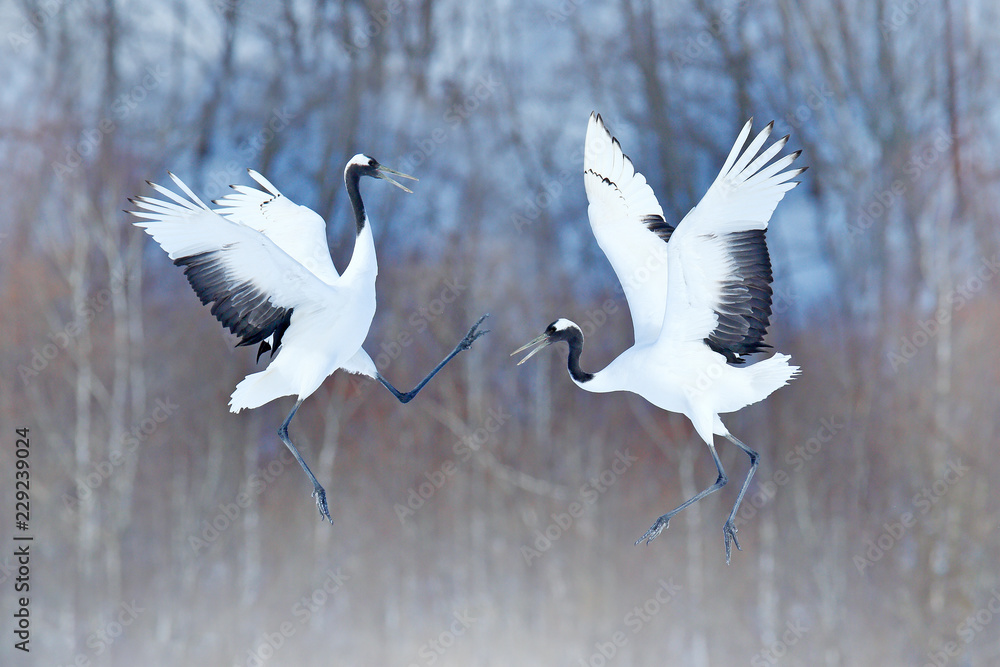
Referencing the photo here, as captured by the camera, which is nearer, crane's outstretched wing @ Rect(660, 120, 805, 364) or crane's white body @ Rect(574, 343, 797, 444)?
crane's outstretched wing @ Rect(660, 120, 805, 364)

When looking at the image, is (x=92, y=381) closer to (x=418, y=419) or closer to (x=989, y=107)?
(x=418, y=419)

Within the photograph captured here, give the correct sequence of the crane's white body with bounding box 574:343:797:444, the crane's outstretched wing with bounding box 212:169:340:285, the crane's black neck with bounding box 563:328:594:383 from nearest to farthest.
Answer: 1. the crane's white body with bounding box 574:343:797:444
2. the crane's black neck with bounding box 563:328:594:383
3. the crane's outstretched wing with bounding box 212:169:340:285

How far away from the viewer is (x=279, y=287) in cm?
432

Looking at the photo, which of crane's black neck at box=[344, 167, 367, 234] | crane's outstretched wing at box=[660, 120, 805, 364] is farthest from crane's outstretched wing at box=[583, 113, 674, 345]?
crane's black neck at box=[344, 167, 367, 234]

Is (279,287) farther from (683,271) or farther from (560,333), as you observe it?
(683,271)

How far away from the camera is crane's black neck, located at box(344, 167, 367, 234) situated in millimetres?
4742

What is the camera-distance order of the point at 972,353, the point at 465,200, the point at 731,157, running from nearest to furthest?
the point at 731,157
the point at 972,353
the point at 465,200

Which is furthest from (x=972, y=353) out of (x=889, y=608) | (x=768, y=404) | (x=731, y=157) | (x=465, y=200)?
(x=731, y=157)

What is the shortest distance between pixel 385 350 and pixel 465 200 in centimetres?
156

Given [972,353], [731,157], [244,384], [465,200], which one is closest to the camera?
[731,157]

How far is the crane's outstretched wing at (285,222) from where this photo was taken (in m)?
4.90

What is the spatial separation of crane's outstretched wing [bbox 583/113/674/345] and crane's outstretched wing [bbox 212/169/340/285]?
141 cm

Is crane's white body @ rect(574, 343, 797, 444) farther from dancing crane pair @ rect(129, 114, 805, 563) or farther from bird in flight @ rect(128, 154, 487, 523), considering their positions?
bird in flight @ rect(128, 154, 487, 523)

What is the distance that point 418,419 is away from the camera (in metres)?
8.66
